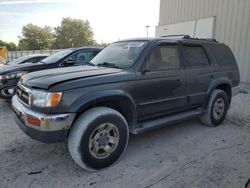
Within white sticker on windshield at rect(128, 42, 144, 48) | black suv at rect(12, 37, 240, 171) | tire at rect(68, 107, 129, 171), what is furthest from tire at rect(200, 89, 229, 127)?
tire at rect(68, 107, 129, 171)

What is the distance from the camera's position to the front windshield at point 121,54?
3319 mm

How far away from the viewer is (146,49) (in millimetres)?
3316

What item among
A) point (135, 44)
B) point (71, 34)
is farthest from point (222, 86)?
point (71, 34)

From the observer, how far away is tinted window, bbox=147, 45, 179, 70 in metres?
3.37

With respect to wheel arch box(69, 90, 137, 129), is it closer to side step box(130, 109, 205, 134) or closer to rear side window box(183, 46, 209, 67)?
side step box(130, 109, 205, 134)

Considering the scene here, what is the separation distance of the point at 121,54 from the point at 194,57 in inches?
56.5

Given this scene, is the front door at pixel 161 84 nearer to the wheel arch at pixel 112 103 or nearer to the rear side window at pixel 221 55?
the wheel arch at pixel 112 103

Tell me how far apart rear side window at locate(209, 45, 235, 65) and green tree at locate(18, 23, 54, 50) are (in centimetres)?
5345

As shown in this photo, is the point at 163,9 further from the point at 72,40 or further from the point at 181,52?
the point at 72,40

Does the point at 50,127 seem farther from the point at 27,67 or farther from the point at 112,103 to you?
the point at 27,67

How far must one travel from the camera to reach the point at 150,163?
3.04 metres

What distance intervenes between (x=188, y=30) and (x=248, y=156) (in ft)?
29.7

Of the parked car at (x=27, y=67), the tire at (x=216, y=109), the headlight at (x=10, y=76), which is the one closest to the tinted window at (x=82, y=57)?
the parked car at (x=27, y=67)

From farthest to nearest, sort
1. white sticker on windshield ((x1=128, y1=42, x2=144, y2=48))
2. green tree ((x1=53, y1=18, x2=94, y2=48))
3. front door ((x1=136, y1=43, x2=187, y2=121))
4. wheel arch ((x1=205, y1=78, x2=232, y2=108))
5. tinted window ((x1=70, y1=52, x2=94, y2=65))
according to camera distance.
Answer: green tree ((x1=53, y1=18, x2=94, y2=48)), tinted window ((x1=70, y1=52, x2=94, y2=65)), wheel arch ((x1=205, y1=78, x2=232, y2=108)), white sticker on windshield ((x1=128, y1=42, x2=144, y2=48)), front door ((x1=136, y1=43, x2=187, y2=121))
